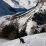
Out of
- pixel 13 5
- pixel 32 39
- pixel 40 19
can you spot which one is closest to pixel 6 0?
pixel 13 5

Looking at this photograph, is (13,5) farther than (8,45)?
Yes

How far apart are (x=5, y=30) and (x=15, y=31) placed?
6.87 ft

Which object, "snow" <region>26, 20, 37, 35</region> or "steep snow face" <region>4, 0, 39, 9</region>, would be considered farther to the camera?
"steep snow face" <region>4, 0, 39, 9</region>

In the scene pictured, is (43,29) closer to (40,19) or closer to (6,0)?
(40,19)

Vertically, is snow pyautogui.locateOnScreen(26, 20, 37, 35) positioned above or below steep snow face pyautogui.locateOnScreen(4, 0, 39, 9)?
below

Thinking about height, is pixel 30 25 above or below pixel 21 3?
below

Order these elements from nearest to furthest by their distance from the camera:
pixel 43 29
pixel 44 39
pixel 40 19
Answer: pixel 44 39, pixel 43 29, pixel 40 19

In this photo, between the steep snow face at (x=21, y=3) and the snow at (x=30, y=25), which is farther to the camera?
the steep snow face at (x=21, y=3)

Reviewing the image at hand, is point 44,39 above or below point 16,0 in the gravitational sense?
below

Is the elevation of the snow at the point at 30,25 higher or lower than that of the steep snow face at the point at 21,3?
lower

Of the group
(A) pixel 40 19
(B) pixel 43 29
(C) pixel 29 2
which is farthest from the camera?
(C) pixel 29 2

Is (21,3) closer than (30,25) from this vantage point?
No

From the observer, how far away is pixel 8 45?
1027 inches

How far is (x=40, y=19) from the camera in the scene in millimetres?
41781
